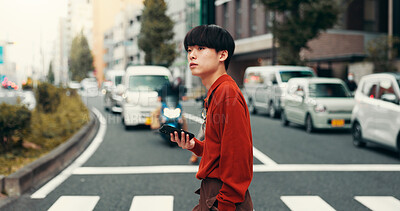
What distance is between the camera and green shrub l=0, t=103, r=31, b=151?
8.24 m

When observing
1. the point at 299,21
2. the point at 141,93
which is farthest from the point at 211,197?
the point at 299,21

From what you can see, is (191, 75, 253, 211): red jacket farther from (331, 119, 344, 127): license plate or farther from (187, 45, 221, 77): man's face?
(331, 119, 344, 127): license plate

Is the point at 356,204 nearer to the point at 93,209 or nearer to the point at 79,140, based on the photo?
the point at 93,209

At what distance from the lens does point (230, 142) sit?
195 cm

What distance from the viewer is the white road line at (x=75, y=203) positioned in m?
5.10

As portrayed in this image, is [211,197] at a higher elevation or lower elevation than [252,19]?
lower

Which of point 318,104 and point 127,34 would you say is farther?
point 127,34

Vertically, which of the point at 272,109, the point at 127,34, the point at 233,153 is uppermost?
the point at 127,34

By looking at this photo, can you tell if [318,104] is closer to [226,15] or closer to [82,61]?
[226,15]

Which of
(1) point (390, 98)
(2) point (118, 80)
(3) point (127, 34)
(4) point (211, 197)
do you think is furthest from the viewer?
(3) point (127, 34)

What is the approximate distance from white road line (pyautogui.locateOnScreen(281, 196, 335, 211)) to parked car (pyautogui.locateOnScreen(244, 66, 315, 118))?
36.7ft

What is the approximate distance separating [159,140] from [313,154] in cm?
405

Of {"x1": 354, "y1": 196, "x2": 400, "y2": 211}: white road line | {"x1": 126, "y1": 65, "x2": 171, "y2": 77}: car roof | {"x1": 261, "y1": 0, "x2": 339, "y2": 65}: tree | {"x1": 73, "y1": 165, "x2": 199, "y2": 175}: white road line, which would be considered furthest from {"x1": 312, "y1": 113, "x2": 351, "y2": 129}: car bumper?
{"x1": 261, "y1": 0, "x2": 339, "y2": 65}: tree

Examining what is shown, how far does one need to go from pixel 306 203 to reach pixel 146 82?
32.9ft
